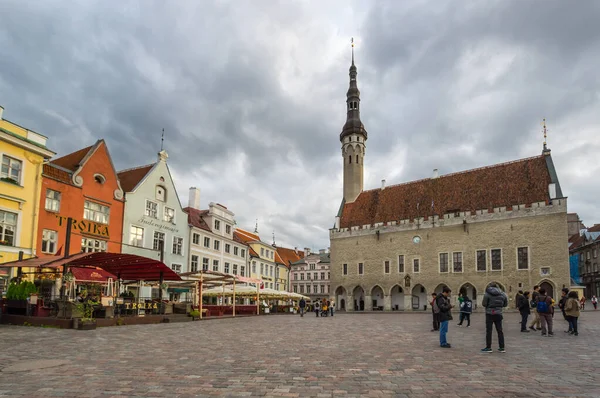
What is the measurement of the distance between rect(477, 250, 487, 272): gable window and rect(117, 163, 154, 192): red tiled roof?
3254cm

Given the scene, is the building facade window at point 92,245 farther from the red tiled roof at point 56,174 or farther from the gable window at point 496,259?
the gable window at point 496,259

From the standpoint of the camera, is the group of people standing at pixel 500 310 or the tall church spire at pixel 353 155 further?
the tall church spire at pixel 353 155

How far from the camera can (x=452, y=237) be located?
4716 cm

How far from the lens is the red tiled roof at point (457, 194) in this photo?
147ft

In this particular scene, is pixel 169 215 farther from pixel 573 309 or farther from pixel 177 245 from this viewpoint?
pixel 573 309

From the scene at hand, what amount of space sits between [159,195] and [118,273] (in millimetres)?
12820

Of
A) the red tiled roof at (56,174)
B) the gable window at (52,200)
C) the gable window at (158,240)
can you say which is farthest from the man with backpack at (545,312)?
the gable window at (158,240)

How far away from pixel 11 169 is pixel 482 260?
133 ft

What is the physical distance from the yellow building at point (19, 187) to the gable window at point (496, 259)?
1547 inches

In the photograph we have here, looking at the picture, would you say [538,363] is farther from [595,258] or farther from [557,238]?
[595,258]

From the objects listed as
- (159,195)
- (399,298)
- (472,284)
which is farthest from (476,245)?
(159,195)

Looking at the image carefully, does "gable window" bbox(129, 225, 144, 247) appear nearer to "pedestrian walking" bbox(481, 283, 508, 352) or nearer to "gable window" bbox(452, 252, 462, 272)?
"pedestrian walking" bbox(481, 283, 508, 352)

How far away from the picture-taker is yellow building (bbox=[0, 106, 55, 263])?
22.1 metres

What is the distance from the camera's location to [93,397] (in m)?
5.87
